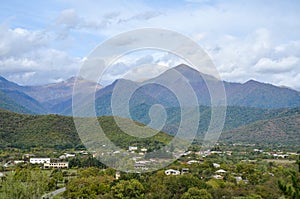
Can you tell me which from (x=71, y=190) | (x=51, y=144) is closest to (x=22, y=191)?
(x=71, y=190)

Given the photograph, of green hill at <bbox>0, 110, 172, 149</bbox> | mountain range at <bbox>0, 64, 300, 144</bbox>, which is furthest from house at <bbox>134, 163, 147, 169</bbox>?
green hill at <bbox>0, 110, 172, 149</bbox>

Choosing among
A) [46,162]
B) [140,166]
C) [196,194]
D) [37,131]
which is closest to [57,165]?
[46,162]

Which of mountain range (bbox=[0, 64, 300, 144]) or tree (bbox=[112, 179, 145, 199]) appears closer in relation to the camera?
mountain range (bbox=[0, 64, 300, 144])

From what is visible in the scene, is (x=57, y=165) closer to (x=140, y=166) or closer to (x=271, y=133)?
(x=140, y=166)

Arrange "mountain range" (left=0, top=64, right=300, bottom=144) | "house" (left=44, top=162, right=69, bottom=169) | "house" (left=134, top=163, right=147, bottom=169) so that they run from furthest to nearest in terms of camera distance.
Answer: "house" (left=44, top=162, right=69, bottom=169)
"house" (left=134, top=163, right=147, bottom=169)
"mountain range" (left=0, top=64, right=300, bottom=144)

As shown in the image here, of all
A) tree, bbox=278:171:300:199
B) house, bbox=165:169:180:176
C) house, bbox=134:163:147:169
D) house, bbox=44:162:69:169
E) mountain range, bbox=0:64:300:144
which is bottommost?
house, bbox=44:162:69:169

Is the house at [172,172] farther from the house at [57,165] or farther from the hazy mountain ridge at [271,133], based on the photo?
the hazy mountain ridge at [271,133]

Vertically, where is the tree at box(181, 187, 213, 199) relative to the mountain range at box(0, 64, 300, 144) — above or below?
below

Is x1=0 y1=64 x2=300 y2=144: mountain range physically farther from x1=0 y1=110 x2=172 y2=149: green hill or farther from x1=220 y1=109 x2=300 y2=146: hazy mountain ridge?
x1=0 y1=110 x2=172 y2=149: green hill
